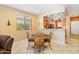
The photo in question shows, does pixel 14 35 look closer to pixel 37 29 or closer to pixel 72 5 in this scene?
pixel 37 29

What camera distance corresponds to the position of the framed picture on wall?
2.73 meters

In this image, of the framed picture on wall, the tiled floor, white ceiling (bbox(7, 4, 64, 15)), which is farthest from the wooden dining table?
white ceiling (bbox(7, 4, 64, 15))

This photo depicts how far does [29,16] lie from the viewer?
2791 millimetres

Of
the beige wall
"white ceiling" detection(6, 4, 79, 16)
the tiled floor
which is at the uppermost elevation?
"white ceiling" detection(6, 4, 79, 16)

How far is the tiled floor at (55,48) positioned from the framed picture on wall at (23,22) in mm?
375

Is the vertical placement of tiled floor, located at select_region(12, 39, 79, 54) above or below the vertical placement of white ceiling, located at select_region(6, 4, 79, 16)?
below

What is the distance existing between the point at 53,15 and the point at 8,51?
4.49 feet

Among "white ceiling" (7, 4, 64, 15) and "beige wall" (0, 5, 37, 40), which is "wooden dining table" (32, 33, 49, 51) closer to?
"beige wall" (0, 5, 37, 40)

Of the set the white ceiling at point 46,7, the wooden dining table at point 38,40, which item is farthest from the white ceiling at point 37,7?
the wooden dining table at point 38,40

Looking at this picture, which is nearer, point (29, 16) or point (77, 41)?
point (77, 41)

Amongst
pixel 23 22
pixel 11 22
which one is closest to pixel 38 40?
pixel 23 22

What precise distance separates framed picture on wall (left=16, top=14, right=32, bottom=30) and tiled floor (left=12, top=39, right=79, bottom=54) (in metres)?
0.37

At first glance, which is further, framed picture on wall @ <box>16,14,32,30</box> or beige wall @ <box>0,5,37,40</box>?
framed picture on wall @ <box>16,14,32,30</box>
